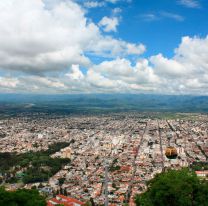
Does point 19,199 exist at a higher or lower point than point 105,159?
lower

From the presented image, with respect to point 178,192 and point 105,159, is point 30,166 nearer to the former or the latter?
point 105,159

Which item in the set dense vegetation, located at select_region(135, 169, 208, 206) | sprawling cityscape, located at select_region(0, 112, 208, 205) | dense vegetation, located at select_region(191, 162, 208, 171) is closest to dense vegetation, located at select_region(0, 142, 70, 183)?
sprawling cityscape, located at select_region(0, 112, 208, 205)

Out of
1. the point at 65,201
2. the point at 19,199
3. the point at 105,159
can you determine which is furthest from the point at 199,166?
the point at 19,199

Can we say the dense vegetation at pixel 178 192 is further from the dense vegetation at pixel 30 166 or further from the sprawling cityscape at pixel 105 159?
the dense vegetation at pixel 30 166

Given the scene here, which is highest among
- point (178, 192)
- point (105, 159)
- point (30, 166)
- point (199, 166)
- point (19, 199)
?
point (105, 159)

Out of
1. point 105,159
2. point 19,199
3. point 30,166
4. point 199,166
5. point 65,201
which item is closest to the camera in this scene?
point 19,199

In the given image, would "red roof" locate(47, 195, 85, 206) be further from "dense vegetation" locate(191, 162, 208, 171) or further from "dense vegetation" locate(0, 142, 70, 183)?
"dense vegetation" locate(191, 162, 208, 171)
